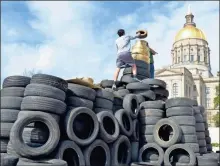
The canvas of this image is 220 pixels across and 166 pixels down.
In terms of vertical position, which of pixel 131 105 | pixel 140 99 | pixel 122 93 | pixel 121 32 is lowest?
pixel 131 105

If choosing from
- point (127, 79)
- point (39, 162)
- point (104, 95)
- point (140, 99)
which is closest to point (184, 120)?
point (140, 99)

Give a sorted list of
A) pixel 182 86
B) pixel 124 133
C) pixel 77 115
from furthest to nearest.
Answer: pixel 182 86
pixel 124 133
pixel 77 115

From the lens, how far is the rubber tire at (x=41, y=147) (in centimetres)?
557

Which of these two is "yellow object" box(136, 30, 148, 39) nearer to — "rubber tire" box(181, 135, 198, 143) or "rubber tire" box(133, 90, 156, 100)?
"rubber tire" box(133, 90, 156, 100)

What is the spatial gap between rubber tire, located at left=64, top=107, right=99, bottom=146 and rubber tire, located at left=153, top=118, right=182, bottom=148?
2330 mm

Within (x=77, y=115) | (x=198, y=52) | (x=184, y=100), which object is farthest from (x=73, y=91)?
(x=198, y=52)

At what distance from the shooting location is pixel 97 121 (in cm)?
683

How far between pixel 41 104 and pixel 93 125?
1.38 meters

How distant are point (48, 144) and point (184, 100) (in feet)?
14.6

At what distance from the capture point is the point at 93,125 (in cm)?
687

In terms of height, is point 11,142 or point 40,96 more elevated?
point 40,96

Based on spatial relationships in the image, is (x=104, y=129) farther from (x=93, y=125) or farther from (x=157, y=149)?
(x=157, y=149)

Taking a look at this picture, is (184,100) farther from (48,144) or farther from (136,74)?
(48,144)

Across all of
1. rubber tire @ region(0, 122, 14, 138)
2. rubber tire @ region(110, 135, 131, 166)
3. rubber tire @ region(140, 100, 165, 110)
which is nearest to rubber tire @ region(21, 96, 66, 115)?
rubber tire @ region(0, 122, 14, 138)
